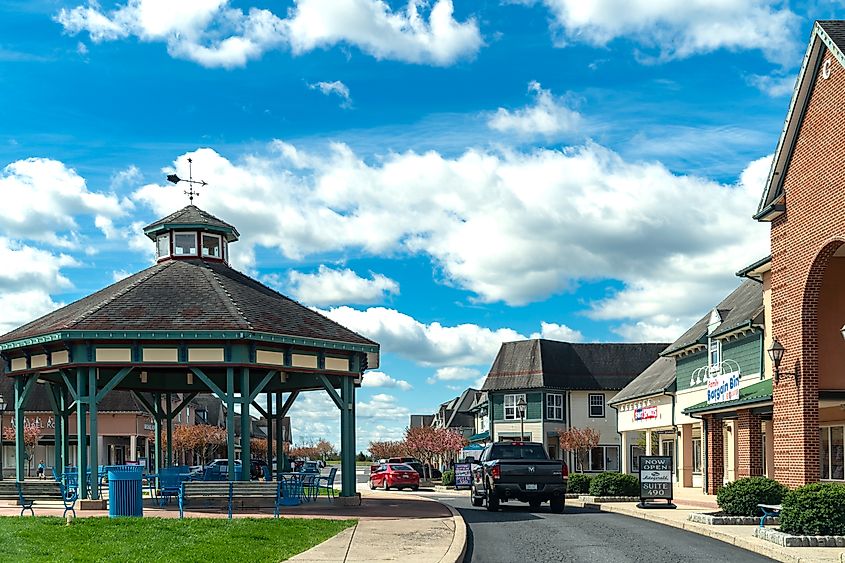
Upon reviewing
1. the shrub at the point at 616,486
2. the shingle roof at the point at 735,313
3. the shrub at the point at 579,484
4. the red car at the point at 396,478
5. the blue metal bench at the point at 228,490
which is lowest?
the red car at the point at 396,478

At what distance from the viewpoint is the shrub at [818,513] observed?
1812cm

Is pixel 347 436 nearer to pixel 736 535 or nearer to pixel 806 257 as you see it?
pixel 736 535

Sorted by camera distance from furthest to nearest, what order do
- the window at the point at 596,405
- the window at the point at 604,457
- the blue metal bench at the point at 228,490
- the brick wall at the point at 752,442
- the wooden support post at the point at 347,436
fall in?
the window at the point at 596,405, the window at the point at 604,457, the brick wall at the point at 752,442, the wooden support post at the point at 347,436, the blue metal bench at the point at 228,490

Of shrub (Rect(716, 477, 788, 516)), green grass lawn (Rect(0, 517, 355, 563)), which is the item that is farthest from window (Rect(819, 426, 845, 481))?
green grass lawn (Rect(0, 517, 355, 563))

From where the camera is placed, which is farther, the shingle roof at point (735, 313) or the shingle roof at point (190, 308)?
the shingle roof at point (735, 313)

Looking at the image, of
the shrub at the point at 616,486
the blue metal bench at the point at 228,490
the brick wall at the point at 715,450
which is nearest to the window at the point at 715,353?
the brick wall at the point at 715,450

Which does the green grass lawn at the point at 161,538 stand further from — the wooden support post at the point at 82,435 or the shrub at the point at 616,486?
the shrub at the point at 616,486

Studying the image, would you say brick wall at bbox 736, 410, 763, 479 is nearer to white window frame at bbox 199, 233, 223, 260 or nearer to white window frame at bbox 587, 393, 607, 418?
white window frame at bbox 199, 233, 223, 260

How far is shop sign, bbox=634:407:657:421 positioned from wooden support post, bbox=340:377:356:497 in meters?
23.8

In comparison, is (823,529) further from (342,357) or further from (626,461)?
(626,461)

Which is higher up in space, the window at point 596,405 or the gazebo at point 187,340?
the gazebo at point 187,340

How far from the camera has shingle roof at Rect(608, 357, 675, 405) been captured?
46.9 metres

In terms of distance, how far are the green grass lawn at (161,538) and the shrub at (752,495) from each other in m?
8.20

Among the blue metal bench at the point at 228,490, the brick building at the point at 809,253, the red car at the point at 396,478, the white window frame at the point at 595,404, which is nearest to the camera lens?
the brick building at the point at 809,253
